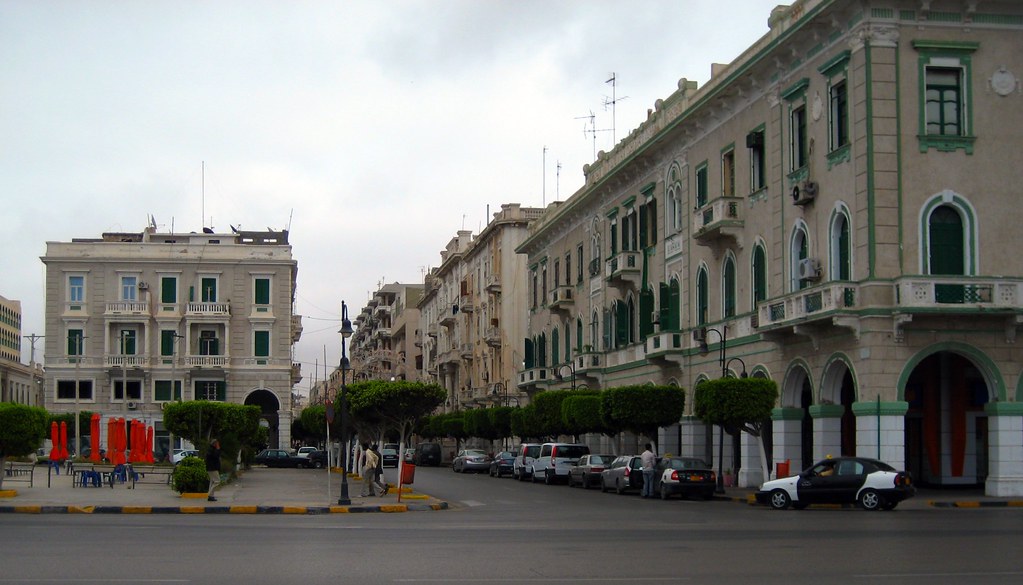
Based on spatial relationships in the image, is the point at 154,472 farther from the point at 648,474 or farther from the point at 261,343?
the point at 261,343

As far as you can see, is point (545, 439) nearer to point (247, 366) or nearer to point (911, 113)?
point (247, 366)

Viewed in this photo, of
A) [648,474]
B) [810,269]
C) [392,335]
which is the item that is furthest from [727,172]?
[392,335]

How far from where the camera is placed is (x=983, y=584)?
→ 14469 millimetres

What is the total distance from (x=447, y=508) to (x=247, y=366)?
2033 inches

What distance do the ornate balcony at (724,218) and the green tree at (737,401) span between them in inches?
259

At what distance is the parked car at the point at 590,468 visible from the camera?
1812 inches

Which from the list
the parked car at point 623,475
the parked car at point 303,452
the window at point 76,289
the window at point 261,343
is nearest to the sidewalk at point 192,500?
the parked car at point 623,475

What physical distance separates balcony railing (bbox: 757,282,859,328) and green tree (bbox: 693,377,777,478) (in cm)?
189

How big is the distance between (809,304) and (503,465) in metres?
27.8

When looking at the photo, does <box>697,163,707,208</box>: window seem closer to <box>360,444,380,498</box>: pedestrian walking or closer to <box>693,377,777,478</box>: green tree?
<box>693,377,777,478</box>: green tree

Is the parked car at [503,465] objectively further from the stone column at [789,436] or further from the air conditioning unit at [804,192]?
the air conditioning unit at [804,192]

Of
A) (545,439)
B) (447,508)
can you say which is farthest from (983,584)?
(545,439)

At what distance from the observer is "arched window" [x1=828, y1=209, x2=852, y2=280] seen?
35719 mm

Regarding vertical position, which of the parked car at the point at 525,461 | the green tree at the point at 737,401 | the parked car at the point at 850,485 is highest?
the green tree at the point at 737,401
